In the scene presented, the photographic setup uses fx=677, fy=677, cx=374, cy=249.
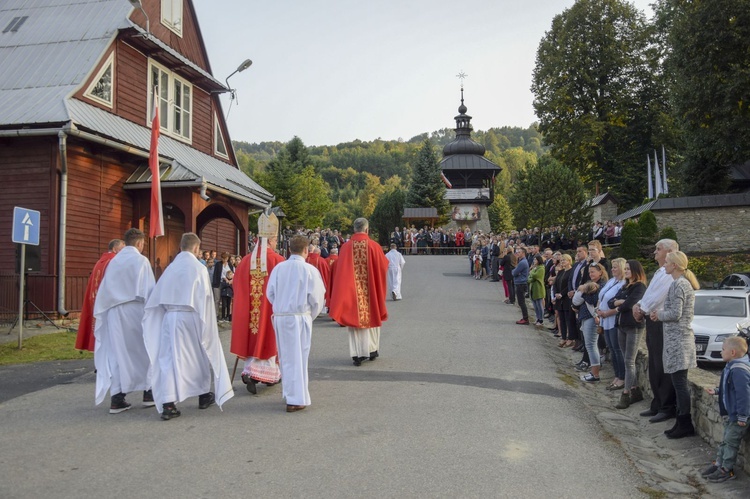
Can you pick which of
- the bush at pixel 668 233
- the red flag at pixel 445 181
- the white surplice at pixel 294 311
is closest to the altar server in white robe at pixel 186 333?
the white surplice at pixel 294 311

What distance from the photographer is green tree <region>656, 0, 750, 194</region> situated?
86.7 feet

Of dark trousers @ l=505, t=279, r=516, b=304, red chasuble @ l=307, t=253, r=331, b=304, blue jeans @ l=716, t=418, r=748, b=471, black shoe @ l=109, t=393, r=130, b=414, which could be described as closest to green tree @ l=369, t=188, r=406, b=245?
dark trousers @ l=505, t=279, r=516, b=304

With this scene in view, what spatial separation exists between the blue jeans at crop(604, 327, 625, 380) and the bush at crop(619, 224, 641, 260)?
72.5 ft

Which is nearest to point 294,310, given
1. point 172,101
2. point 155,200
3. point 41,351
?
point 41,351

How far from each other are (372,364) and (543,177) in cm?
2653

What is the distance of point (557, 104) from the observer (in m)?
45.2

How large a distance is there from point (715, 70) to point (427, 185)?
38538 millimetres

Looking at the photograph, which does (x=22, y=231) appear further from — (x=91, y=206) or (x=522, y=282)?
(x=522, y=282)

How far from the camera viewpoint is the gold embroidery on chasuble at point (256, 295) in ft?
28.4

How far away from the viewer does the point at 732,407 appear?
5.66 meters

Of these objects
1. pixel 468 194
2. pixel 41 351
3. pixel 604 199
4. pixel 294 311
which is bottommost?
pixel 41 351

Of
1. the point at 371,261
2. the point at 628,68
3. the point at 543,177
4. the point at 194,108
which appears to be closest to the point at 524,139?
the point at 628,68

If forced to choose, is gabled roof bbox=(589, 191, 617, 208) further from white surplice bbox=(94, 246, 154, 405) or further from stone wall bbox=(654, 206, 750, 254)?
white surplice bbox=(94, 246, 154, 405)

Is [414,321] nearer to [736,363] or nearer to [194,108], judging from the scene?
[736,363]
